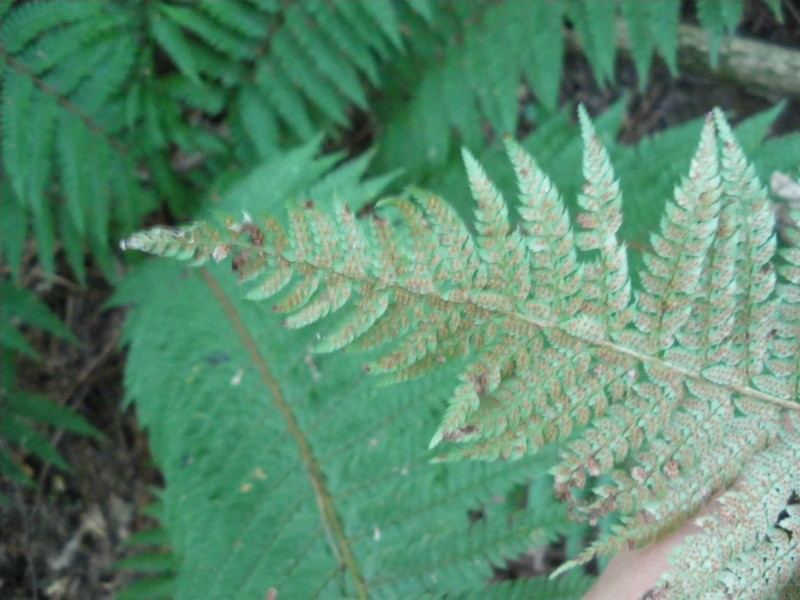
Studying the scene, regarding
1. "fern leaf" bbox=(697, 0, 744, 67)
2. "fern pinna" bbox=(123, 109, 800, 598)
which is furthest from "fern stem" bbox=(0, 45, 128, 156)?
"fern leaf" bbox=(697, 0, 744, 67)

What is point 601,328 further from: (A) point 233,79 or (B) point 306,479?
(A) point 233,79

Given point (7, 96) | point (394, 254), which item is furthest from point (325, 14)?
point (394, 254)

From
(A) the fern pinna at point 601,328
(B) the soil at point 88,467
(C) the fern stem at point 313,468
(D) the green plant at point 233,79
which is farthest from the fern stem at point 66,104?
(A) the fern pinna at point 601,328

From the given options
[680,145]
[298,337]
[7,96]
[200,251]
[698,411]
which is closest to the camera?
[200,251]

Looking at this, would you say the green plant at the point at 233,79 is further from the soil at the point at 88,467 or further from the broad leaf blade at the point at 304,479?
the broad leaf blade at the point at 304,479

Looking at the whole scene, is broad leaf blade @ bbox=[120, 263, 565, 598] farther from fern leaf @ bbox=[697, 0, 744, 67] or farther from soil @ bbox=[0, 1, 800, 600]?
fern leaf @ bbox=[697, 0, 744, 67]

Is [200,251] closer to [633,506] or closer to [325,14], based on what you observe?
[633,506]

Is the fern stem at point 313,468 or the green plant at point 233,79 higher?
the green plant at point 233,79

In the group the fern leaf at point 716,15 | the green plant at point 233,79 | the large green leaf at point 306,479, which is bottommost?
the large green leaf at point 306,479
